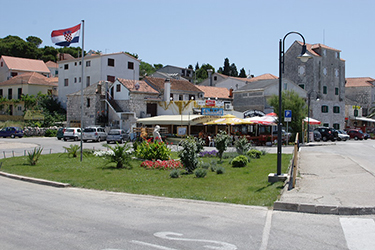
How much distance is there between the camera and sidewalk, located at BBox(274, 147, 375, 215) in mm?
8523

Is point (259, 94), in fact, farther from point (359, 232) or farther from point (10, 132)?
point (359, 232)

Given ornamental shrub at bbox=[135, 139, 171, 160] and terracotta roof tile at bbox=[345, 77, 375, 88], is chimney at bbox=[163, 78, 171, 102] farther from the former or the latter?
terracotta roof tile at bbox=[345, 77, 375, 88]

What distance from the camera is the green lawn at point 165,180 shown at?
10602mm

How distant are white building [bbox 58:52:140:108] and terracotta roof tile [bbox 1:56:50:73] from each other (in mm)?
17892

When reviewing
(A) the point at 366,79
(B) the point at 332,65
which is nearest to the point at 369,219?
(B) the point at 332,65

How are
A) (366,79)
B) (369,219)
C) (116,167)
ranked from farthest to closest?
1. (366,79)
2. (116,167)
3. (369,219)

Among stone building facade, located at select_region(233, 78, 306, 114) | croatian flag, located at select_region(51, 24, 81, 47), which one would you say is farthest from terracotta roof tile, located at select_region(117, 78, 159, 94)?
croatian flag, located at select_region(51, 24, 81, 47)

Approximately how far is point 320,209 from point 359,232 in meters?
1.63

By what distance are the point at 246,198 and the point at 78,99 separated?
145 feet

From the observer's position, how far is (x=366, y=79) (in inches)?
3118

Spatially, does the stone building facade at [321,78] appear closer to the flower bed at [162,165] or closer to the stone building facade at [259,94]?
the stone building facade at [259,94]

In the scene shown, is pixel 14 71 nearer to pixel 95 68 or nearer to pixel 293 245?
pixel 95 68

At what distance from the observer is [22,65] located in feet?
242

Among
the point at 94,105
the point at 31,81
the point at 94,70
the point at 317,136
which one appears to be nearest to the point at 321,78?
the point at 317,136
